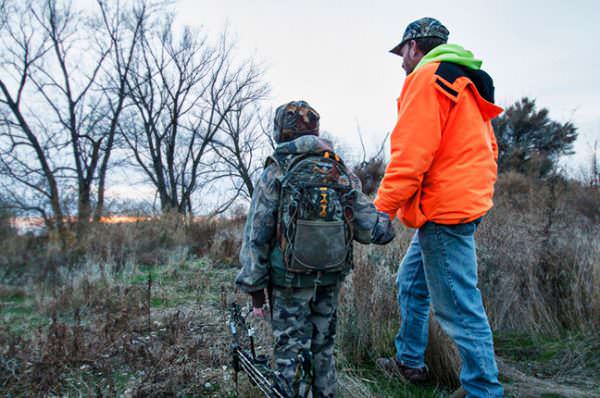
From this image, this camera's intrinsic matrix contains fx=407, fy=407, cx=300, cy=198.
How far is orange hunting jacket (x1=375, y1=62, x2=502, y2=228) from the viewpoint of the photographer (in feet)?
7.09

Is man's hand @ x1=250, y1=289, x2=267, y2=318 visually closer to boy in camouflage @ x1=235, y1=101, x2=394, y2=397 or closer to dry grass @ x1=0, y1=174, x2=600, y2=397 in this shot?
boy in camouflage @ x1=235, y1=101, x2=394, y2=397

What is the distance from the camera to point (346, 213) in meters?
2.21

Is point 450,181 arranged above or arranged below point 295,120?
below

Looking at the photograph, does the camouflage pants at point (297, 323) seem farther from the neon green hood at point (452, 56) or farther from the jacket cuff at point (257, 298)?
the neon green hood at point (452, 56)

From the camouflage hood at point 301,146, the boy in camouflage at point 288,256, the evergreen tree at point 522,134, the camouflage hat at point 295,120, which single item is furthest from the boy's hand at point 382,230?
the evergreen tree at point 522,134

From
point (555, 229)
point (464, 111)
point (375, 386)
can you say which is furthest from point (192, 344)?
point (555, 229)

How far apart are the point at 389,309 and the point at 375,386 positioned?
0.92 metres

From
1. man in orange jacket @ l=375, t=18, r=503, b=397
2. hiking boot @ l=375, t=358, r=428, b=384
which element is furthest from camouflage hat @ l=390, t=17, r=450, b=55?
hiking boot @ l=375, t=358, r=428, b=384

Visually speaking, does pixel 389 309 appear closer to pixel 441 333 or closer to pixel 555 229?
pixel 441 333

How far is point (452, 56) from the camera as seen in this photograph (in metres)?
2.24

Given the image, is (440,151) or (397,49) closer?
(440,151)

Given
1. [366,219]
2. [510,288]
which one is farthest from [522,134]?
[366,219]

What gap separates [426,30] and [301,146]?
1089 millimetres

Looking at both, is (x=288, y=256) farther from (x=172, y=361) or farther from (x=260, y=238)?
(x=172, y=361)
